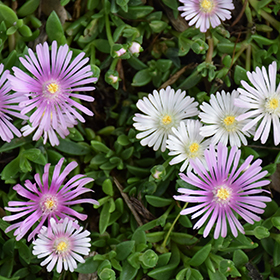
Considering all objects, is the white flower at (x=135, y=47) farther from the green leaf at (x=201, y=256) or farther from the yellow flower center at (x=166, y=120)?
the green leaf at (x=201, y=256)

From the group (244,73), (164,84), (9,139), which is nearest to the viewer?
(9,139)

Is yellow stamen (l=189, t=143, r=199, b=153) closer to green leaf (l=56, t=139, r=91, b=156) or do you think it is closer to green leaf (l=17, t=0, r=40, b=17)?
green leaf (l=56, t=139, r=91, b=156)

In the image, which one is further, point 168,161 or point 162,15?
point 162,15

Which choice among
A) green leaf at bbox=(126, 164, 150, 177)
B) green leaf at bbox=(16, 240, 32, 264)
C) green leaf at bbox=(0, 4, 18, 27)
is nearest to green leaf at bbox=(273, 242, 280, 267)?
green leaf at bbox=(126, 164, 150, 177)

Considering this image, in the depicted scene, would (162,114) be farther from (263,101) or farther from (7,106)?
(7,106)

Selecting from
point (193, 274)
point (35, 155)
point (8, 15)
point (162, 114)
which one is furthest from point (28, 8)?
point (193, 274)

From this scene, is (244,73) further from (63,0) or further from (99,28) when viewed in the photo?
(63,0)

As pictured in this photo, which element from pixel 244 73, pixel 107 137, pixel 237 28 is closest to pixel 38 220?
pixel 107 137
